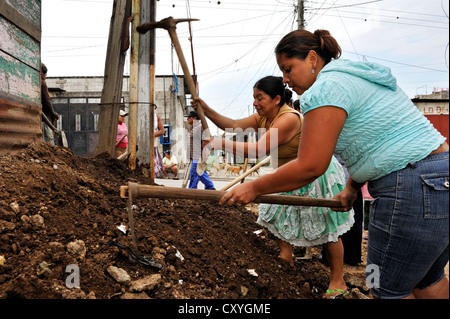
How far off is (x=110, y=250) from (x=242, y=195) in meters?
1.04

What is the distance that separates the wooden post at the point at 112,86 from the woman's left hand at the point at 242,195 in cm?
324

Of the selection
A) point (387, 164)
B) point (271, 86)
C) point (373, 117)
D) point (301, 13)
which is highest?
point (301, 13)

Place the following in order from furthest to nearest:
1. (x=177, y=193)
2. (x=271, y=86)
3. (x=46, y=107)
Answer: (x=46, y=107), (x=271, y=86), (x=177, y=193)

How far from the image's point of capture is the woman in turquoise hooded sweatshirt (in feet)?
4.38

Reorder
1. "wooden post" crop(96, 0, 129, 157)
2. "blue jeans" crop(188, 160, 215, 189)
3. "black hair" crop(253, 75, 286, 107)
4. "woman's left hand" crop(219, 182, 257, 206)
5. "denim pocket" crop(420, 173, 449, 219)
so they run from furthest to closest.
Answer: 1. "blue jeans" crop(188, 160, 215, 189)
2. "wooden post" crop(96, 0, 129, 157)
3. "black hair" crop(253, 75, 286, 107)
4. "woman's left hand" crop(219, 182, 257, 206)
5. "denim pocket" crop(420, 173, 449, 219)

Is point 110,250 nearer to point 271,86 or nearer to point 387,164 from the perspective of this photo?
point 387,164

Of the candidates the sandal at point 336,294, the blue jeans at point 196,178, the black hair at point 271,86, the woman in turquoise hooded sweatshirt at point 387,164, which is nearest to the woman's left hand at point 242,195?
the woman in turquoise hooded sweatshirt at point 387,164

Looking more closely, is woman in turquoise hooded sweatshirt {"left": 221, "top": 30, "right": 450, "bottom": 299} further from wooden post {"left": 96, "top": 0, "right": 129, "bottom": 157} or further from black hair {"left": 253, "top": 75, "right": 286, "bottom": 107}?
wooden post {"left": 96, "top": 0, "right": 129, "bottom": 157}

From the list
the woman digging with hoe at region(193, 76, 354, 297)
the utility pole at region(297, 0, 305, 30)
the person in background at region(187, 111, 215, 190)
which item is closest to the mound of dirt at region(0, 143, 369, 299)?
the woman digging with hoe at region(193, 76, 354, 297)

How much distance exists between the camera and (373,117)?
4.70 feet

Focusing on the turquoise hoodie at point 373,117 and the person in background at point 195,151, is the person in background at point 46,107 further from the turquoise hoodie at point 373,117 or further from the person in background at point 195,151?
the turquoise hoodie at point 373,117

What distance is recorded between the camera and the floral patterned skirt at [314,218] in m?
2.66

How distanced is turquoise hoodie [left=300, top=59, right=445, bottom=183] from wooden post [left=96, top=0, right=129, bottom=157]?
370cm

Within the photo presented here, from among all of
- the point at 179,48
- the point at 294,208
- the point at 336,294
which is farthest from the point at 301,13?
the point at 336,294
